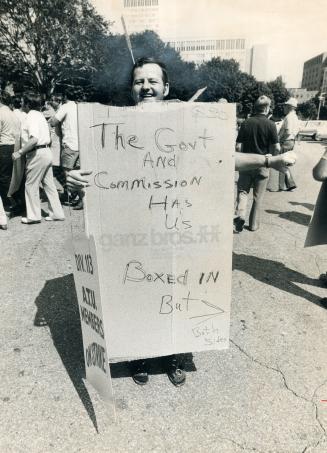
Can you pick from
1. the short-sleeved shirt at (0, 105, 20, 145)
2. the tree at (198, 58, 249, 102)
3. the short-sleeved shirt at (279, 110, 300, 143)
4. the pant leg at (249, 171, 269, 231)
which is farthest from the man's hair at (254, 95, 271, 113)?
the tree at (198, 58, 249, 102)

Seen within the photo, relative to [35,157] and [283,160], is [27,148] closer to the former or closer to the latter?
[35,157]

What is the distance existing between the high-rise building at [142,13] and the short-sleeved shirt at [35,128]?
6.45 feet

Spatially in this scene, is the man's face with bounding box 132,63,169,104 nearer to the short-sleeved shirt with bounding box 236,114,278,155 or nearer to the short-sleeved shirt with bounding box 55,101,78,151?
the short-sleeved shirt with bounding box 236,114,278,155

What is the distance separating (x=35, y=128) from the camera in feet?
17.6

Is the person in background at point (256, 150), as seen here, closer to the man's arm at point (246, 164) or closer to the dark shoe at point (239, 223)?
the dark shoe at point (239, 223)

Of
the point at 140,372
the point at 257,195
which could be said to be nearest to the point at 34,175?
the point at 257,195

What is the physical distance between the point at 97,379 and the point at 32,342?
3.29 feet

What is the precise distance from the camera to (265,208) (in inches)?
276

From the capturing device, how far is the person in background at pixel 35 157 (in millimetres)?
5398

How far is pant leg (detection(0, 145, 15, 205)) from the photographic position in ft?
20.4

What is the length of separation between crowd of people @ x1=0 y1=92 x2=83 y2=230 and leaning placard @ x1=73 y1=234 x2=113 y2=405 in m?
3.54

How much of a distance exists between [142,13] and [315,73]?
12597 cm

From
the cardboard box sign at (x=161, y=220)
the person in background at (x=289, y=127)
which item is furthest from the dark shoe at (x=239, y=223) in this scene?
the cardboard box sign at (x=161, y=220)

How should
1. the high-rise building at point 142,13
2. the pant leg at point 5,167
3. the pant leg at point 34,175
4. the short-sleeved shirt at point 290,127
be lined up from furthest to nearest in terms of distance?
the short-sleeved shirt at point 290,127
the pant leg at point 5,167
the pant leg at point 34,175
the high-rise building at point 142,13
